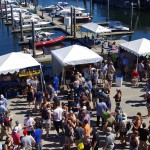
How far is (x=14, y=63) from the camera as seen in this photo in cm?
1895

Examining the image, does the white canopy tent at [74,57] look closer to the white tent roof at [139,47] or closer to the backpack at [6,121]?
the white tent roof at [139,47]

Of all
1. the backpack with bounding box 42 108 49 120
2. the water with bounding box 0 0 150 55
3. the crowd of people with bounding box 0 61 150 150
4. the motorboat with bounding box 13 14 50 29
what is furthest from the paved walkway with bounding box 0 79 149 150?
the motorboat with bounding box 13 14 50 29

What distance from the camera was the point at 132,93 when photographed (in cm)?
1953

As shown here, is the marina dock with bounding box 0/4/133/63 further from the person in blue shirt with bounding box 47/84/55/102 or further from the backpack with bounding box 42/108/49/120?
the backpack with bounding box 42/108/49/120

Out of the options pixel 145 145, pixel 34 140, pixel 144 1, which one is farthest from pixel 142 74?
pixel 144 1

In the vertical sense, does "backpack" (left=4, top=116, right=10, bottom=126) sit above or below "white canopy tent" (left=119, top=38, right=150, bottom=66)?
below

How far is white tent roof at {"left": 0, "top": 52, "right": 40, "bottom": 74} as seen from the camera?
733 inches

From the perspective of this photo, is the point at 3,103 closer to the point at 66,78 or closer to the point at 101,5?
the point at 66,78

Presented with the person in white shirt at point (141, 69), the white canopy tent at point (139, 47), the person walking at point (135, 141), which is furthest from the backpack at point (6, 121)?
the white canopy tent at point (139, 47)

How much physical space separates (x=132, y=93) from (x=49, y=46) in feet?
71.5

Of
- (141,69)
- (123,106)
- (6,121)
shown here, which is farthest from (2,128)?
(141,69)

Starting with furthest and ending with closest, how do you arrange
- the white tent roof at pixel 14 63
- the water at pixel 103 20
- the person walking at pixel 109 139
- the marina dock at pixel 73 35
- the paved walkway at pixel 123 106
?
the water at pixel 103 20 < the marina dock at pixel 73 35 < the white tent roof at pixel 14 63 < the paved walkway at pixel 123 106 < the person walking at pixel 109 139

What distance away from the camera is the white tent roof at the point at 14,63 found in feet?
61.1

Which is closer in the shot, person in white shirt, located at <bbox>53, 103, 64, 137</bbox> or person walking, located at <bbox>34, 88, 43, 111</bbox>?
person in white shirt, located at <bbox>53, 103, 64, 137</bbox>
